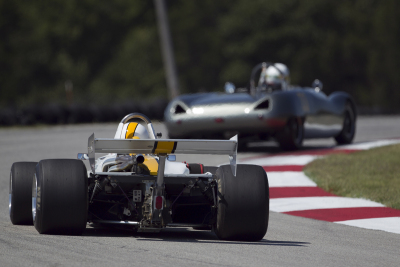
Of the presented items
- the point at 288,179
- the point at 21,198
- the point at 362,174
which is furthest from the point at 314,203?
the point at 21,198

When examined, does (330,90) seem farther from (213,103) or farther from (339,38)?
(213,103)

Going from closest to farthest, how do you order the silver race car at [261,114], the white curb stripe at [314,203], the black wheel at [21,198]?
1. the black wheel at [21,198]
2. the white curb stripe at [314,203]
3. the silver race car at [261,114]

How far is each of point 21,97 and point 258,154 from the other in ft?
128

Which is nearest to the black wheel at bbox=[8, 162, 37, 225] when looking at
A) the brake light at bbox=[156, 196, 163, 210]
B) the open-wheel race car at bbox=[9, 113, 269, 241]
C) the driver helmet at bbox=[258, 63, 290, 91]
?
the open-wheel race car at bbox=[9, 113, 269, 241]

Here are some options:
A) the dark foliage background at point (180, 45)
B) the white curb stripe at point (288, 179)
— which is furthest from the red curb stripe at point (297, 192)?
the dark foliage background at point (180, 45)

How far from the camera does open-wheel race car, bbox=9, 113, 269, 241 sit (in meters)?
5.13

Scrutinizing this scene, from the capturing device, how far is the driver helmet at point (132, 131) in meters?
6.22

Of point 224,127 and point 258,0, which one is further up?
point 258,0

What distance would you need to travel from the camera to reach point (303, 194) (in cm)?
841

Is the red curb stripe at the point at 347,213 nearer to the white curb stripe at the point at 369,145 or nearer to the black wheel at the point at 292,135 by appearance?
the black wheel at the point at 292,135

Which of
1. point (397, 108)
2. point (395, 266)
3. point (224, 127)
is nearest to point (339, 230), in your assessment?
point (395, 266)

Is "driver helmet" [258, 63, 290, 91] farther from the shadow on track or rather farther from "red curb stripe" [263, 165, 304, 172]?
the shadow on track

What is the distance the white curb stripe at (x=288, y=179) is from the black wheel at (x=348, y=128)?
4440mm

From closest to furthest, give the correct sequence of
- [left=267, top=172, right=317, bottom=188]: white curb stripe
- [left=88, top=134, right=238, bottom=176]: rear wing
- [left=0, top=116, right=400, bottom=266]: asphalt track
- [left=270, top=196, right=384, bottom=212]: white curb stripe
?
[left=0, top=116, right=400, bottom=266]: asphalt track
[left=88, top=134, right=238, bottom=176]: rear wing
[left=270, top=196, right=384, bottom=212]: white curb stripe
[left=267, top=172, right=317, bottom=188]: white curb stripe
